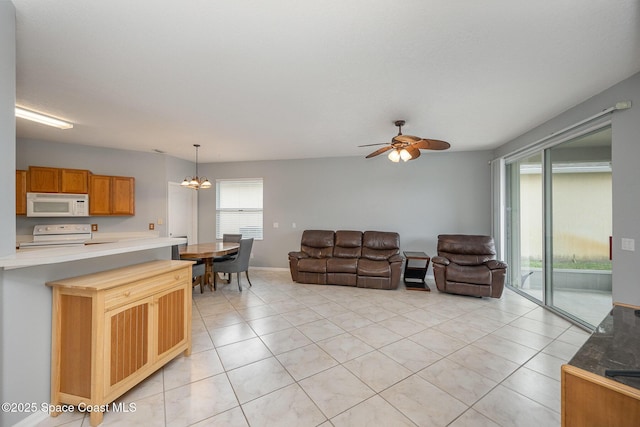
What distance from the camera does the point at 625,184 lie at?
2301 millimetres

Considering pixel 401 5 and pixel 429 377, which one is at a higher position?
pixel 401 5

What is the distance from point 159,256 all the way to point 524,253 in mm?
5414

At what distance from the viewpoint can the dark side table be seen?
14.6ft

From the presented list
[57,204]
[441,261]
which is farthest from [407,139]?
[57,204]

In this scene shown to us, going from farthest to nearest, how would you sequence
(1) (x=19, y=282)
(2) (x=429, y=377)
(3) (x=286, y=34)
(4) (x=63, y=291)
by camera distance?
(2) (x=429, y=377), (3) (x=286, y=34), (4) (x=63, y=291), (1) (x=19, y=282)

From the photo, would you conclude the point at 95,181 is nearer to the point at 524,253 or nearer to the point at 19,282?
the point at 19,282

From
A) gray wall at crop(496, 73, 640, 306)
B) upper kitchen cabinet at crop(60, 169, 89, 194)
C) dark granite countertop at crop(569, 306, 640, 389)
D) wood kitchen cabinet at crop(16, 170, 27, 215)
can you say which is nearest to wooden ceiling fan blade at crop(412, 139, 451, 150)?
gray wall at crop(496, 73, 640, 306)

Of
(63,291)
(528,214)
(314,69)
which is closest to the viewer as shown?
(63,291)

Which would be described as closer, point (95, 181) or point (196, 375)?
point (196, 375)

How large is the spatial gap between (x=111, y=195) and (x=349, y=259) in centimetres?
471

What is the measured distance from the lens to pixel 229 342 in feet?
8.35

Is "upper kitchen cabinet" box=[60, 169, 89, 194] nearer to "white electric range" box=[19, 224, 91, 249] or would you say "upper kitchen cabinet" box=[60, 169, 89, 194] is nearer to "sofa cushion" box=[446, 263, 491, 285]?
"white electric range" box=[19, 224, 91, 249]

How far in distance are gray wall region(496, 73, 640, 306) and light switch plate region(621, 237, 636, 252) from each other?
29 millimetres

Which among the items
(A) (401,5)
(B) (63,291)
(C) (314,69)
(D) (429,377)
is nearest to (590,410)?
(D) (429,377)
